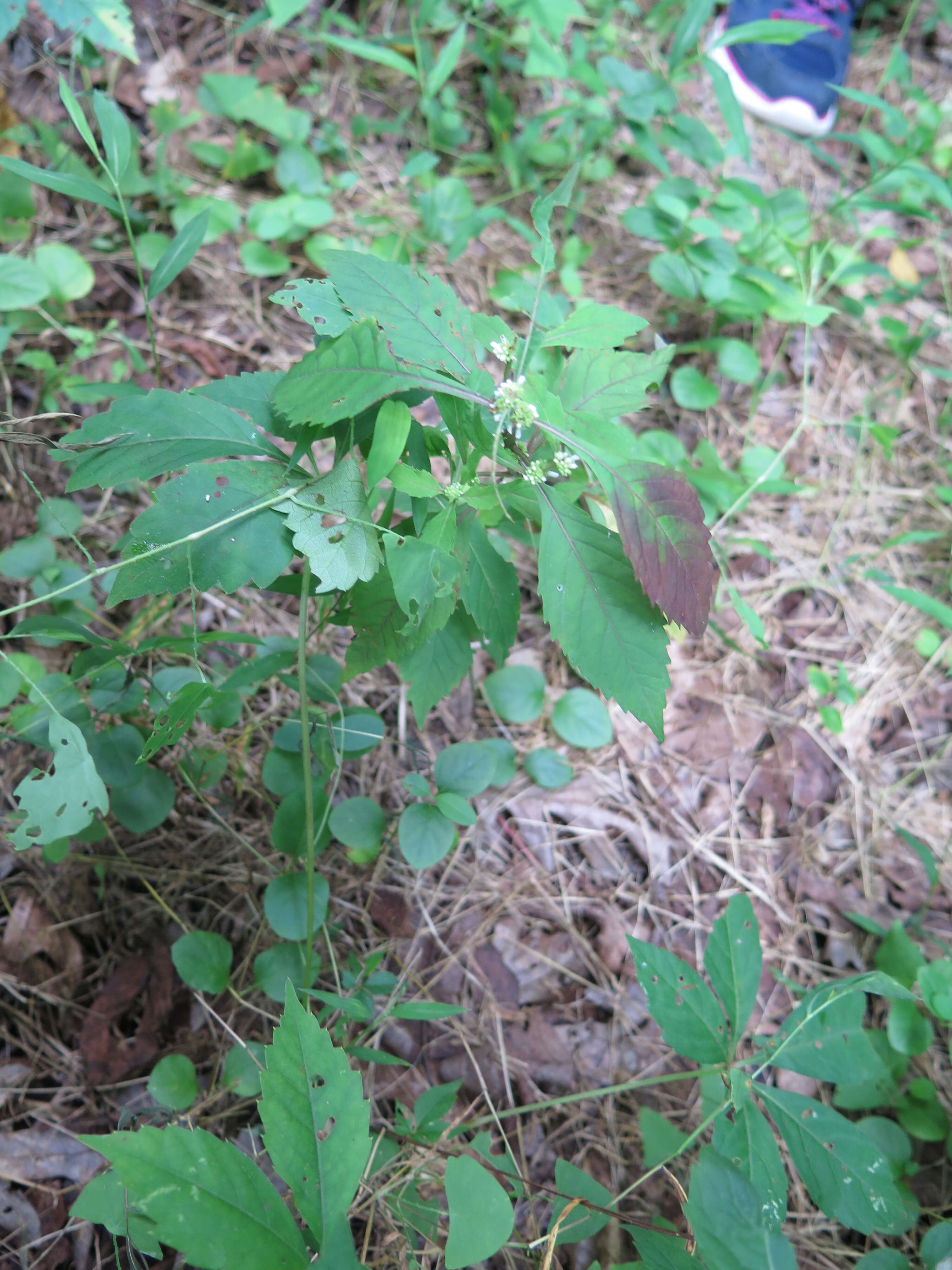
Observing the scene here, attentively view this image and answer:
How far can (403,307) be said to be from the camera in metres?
0.92

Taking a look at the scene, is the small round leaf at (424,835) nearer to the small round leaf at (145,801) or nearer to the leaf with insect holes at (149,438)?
the small round leaf at (145,801)

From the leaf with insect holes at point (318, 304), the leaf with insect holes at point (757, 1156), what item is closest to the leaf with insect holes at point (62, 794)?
the leaf with insect holes at point (318, 304)

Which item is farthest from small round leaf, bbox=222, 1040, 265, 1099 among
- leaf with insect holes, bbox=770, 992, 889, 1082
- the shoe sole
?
the shoe sole

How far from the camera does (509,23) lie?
2.17 meters

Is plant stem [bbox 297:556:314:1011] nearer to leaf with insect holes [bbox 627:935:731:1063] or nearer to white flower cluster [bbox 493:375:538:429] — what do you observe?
white flower cluster [bbox 493:375:538:429]

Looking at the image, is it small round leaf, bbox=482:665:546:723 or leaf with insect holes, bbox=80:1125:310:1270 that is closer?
leaf with insect holes, bbox=80:1125:310:1270

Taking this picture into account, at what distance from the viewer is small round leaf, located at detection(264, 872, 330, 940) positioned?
46.1 inches

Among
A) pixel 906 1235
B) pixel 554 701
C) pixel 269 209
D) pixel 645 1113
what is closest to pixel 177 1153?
pixel 645 1113

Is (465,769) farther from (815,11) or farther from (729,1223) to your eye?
(815,11)

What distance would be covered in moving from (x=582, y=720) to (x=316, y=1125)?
2.93 feet

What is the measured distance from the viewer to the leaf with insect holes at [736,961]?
44.6 inches

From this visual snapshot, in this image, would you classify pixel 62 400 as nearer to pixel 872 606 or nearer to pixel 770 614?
pixel 770 614

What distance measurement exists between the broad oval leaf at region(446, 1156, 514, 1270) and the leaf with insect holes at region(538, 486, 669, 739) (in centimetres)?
58

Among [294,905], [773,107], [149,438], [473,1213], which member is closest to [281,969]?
[294,905]
